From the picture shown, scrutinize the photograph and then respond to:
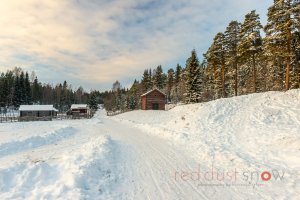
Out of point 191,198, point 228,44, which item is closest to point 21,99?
point 228,44

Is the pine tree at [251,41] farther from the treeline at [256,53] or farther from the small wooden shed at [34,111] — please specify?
the small wooden shed at [34,111]

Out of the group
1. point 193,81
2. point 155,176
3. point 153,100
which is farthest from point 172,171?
point 153,100

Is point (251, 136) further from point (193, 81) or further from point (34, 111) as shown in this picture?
point (34, 111)

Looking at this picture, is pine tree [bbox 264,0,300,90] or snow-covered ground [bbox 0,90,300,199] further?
pine tree [bbox 264,0,300,90]

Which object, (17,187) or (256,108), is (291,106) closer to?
(256,108)

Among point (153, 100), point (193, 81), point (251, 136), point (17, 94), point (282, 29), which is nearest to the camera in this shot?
point (251, 136)

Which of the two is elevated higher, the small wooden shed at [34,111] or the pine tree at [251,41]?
the pine tree at [251,41]

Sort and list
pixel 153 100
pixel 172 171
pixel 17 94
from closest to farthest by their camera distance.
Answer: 1. pixel 172 171
2. pixel 153 100
3. pixel 17 94

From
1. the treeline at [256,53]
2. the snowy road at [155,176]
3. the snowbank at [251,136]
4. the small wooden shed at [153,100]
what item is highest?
the treeline at [256,53]

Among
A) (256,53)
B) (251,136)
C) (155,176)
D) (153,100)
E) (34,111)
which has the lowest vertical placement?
(155,176)

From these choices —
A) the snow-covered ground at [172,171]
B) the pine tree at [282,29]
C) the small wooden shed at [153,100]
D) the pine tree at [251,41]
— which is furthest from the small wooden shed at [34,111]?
the pine tree at [282,29]

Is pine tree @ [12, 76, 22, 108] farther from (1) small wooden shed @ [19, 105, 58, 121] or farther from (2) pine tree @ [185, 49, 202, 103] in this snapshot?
(2) pine tree @ [185, 49, 202, 103]

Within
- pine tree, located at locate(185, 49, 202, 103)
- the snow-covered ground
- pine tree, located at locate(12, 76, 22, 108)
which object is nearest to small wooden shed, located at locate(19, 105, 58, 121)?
pine tree, located at locate(12, 76, 22, 108)

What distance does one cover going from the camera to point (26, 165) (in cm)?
843
